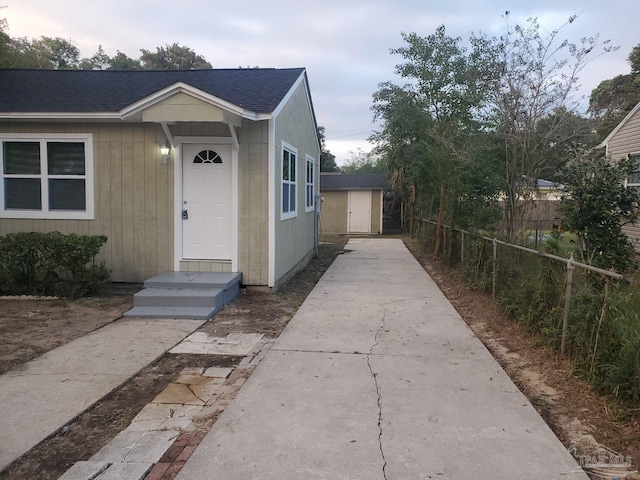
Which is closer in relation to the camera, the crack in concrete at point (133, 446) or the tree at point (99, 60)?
the crack in concrete at point (133, 446)

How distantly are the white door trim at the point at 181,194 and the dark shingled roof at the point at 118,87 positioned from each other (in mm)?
761

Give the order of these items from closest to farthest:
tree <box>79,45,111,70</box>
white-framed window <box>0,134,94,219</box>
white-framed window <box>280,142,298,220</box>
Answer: white-framed window <box>0,134,94,219</box> → white-framed window <box>280,142,298,220</box> → tree <box>79,45,111,70</box>

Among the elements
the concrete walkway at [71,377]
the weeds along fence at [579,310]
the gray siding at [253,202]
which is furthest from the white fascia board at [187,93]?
the weeds along fence at [579,310]

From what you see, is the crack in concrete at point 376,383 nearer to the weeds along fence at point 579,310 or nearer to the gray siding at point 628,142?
the weeds along fence at point 579,310

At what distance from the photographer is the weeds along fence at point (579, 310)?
3.66 metres

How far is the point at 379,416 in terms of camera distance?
358 cm

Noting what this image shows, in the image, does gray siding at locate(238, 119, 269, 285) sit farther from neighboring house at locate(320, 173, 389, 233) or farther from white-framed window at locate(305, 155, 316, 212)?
neighboring house at locate(320, 173, 389, 233)

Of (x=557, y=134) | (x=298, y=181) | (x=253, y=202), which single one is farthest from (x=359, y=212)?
(x=253, y=202)

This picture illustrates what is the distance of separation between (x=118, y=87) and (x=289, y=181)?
3773 mm

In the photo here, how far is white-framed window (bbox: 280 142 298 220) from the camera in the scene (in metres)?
9.12

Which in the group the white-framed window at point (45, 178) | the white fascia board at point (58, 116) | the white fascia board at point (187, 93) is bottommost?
the white-framed window at point (45, 178)

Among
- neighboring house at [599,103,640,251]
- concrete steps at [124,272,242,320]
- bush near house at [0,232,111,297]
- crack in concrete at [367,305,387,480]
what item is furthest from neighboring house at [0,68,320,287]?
neighboring house at [599,103,640,251]

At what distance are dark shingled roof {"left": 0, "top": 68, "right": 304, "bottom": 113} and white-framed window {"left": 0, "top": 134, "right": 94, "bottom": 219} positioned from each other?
0.63m

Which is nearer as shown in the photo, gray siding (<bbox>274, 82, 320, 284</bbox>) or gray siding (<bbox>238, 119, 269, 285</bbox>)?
gray siding (<bbox>238, 119, 269, 285</bbox>)
